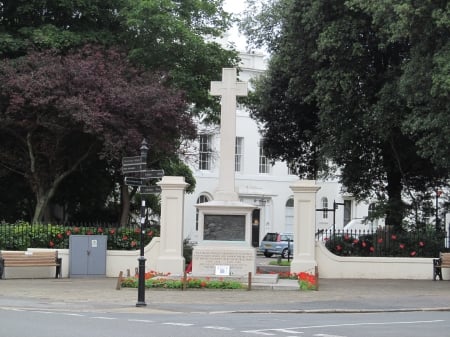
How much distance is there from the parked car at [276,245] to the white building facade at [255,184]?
3.65m

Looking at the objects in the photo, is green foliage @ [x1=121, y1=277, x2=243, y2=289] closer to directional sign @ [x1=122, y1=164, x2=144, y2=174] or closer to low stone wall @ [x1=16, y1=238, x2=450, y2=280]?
directional sign @ [x1=122, y1=164, x2=144, y2=174]

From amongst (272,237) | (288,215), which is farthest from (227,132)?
(288,215)

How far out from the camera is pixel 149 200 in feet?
138

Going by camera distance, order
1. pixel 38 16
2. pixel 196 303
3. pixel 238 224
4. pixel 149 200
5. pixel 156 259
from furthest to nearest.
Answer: pixel 149 200, pixel 38 16, pixel 156 259, pixel 238 224, pixel 196 303

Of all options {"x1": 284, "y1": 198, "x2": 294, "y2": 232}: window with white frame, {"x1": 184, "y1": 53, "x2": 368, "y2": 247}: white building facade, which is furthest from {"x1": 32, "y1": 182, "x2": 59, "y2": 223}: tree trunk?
{"x1": 284, "y1": 198, "x2": 294, "y2": 232}: window with white frame

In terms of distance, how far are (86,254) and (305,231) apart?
754cm

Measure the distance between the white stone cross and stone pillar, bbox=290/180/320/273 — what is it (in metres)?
2.77

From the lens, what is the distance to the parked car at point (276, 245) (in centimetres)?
4797

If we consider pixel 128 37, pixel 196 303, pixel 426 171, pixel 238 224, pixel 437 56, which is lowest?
pixel 196 303

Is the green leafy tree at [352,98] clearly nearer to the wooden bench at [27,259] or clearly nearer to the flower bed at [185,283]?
the flower bed at [185,283]

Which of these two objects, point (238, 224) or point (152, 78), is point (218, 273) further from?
point (152, 78)

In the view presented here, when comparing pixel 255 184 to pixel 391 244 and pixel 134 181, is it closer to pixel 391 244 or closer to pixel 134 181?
pixel 391 244

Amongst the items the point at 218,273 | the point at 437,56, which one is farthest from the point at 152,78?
the point at 437,56

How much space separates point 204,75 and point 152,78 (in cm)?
401
